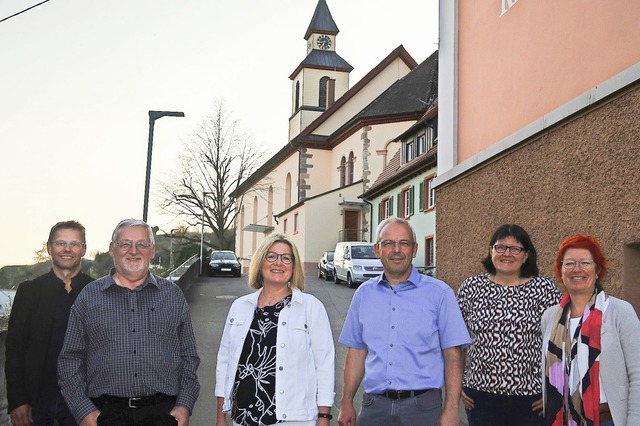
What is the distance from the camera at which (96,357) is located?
440 centimetres

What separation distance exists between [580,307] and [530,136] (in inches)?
232

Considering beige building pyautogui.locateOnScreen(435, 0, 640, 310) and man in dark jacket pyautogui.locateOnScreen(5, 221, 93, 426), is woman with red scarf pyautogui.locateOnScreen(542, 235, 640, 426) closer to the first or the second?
man in dark jacket pyautogui.locateOnScreen(5, 221, 93, 426)

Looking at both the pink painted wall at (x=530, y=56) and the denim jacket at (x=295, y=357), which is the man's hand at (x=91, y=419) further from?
the pink painted wall at (x=530, y=56)

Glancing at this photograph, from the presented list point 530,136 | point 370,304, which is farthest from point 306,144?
point 370,304

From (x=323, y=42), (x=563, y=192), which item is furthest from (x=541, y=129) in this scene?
(x=323, y=42)

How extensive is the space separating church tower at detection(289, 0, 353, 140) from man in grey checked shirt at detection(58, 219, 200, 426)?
58805 mm

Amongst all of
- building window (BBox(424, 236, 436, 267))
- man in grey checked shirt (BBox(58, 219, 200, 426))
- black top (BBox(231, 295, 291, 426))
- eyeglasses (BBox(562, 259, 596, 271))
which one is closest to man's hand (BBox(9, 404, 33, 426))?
man in grey checked shirt (BBox(58, 219, 200, 426))

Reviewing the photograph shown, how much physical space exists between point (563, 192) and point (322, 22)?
5866 centimetres

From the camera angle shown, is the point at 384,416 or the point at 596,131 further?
the point at 596,131

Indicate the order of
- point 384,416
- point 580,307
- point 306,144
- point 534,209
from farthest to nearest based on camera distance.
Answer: point 306,144
point 534,209
point 384,416
point 580,307

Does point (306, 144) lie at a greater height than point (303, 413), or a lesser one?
greater

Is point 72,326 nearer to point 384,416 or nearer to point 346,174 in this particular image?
point 384,416

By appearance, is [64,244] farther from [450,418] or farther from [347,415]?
[450,418]

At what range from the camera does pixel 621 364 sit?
3.94m
